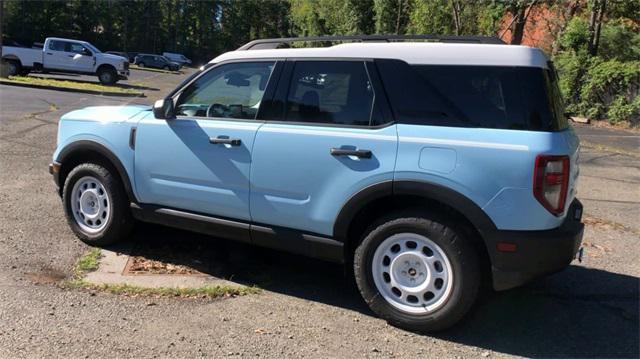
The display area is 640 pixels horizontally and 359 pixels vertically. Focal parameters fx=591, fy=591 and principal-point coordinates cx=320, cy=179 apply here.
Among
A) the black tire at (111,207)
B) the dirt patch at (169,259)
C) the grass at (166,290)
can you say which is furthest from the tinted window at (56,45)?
the grass at (166,290)

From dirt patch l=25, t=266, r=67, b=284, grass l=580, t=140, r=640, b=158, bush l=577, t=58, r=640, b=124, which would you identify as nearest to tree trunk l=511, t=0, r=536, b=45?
bush l=577, t=58, r=640, b=124

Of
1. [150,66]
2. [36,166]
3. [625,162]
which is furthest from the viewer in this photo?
[150,66]

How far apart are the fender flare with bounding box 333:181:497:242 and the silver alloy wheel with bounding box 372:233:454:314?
28 centimetres

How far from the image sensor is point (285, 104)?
437cm

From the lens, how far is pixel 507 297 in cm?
461

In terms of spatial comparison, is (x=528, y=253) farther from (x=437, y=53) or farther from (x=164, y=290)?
(x=164, y=290)

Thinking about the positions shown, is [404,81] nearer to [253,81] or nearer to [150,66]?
[253,81]

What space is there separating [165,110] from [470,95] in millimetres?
2413

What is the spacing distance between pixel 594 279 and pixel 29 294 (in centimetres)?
455

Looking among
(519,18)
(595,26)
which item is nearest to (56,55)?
(519,18)

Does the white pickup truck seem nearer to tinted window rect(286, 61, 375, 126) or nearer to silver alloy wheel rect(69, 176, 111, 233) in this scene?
silver alloy wheel rect(69, 176, 111, 233)

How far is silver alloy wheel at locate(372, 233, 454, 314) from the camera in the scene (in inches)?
152

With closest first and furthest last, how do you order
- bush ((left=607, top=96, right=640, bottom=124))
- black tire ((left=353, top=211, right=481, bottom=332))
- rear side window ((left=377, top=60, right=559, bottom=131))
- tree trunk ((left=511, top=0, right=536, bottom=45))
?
rear side window ((left=377, top=60, right=559, bottom=131)) < black tire ((left=353, top=211, right=481, bottom=332)) < bush ((left=607, top=96, right=640, bottom=124)) < tree trunk ((left=511, top=0, right=536, bottom=45))

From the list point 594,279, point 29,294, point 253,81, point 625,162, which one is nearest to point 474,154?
point 253,81
